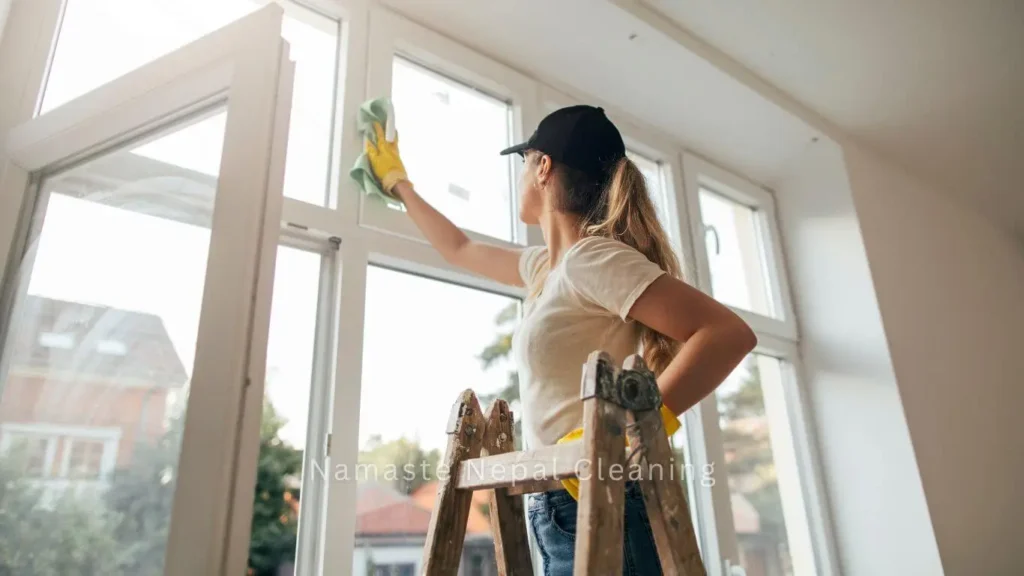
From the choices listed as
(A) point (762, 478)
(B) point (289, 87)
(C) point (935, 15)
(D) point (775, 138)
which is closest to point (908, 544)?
(A) point (762, 478)

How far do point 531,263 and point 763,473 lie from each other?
4.73 ft

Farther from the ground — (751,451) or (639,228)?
(639,228)

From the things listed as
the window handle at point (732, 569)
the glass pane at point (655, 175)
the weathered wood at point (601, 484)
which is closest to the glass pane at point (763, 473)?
the window handle at point (732, 569)

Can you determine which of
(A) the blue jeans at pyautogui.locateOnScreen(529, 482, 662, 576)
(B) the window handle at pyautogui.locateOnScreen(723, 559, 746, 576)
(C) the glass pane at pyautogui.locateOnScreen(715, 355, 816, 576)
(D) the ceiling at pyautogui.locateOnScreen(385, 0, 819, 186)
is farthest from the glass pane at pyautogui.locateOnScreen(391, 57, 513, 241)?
(B) the window handle at pyautogui.locateOnScreen(723, 559, 746, 576)

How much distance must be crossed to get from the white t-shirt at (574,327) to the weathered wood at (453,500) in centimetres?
9

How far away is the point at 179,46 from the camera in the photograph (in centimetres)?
101

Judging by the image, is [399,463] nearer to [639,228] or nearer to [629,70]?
[639,228]

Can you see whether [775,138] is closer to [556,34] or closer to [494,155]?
[556,34]

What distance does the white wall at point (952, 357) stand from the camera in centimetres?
225

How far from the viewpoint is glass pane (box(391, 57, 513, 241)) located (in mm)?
1699

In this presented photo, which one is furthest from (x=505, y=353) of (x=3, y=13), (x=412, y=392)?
(x=3, y=13)

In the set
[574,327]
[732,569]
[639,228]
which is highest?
[639,228]

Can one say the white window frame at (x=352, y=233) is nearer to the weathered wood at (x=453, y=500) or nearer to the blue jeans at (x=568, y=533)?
the weathered wood at (x=453, y=500)

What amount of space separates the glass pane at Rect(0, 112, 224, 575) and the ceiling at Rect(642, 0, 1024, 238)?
4.90ft
